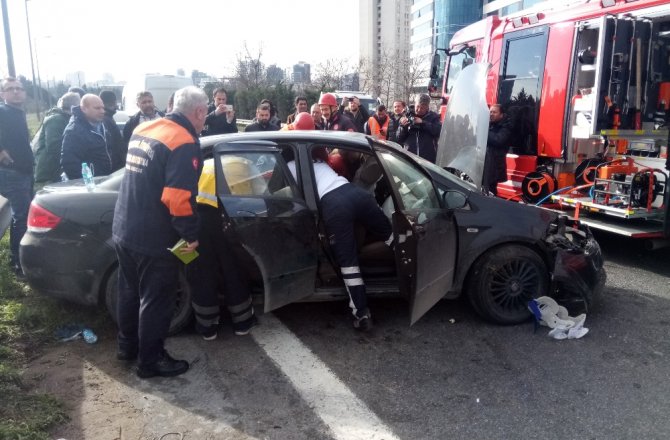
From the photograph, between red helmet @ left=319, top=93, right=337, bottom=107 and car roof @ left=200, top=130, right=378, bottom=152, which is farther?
red helmet @ left=319, top=93, right=337, bottom=107

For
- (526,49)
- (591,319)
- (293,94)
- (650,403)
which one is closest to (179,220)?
(650,403)

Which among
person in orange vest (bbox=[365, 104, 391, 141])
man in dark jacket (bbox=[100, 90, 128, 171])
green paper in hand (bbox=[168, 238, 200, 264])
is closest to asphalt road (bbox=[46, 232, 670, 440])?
green paper in hand (bbox=[168, 238, 200, 264])

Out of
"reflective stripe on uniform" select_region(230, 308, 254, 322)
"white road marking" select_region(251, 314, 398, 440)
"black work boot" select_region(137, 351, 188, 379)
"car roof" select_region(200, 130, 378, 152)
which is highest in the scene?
"car roof" select_region(200, 130, 378, 152)

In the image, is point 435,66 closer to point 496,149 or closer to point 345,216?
point 496,149

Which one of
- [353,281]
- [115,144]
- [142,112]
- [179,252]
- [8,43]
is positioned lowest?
[353,281]

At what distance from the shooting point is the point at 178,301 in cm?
397

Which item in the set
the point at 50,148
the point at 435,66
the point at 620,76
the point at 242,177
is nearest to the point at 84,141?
the point at 50,148

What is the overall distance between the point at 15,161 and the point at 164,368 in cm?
322

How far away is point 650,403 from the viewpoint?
3.16 meters

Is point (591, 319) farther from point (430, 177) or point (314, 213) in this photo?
point (314, 213)

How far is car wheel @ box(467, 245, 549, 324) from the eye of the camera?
4.19 meters

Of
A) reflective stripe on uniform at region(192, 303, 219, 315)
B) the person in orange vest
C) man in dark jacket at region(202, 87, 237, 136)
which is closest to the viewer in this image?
reflective stripe on uniform at region(192, 303, 219, 315)

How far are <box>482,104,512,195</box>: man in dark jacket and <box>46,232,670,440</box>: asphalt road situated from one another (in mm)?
2847

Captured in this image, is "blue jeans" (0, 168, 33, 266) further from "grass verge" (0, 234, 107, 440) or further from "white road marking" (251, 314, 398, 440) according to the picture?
"white road marking" (251, 314, 398, 440)
